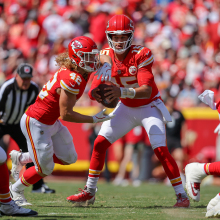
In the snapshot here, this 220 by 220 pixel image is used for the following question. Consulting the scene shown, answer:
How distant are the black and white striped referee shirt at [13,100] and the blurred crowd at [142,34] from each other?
4590 millimetres

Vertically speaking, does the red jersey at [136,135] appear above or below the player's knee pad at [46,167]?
Result: below

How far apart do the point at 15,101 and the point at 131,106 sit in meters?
2.10

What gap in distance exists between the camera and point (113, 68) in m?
4.98

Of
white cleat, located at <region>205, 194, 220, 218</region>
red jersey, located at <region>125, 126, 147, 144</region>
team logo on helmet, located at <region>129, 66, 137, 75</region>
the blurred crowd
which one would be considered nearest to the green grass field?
white cleat, located at <region>205, 194, 220, 218</region>

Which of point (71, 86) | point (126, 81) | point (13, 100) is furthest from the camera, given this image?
point (13, 100)

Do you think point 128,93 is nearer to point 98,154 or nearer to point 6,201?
point 98,154

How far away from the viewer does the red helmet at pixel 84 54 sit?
4355mm

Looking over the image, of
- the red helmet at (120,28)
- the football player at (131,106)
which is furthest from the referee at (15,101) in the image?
the red helmet at (120,28)

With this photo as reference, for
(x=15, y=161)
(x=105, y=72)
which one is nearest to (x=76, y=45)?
(x=105, y=72)

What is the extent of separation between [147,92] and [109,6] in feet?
31.3

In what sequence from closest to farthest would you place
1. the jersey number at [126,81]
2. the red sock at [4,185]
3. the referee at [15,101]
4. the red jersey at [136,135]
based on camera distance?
the red sock at [4,185] < the jersey number at [126,81] < the referee at [15,101] < the red jersey at [136,135]

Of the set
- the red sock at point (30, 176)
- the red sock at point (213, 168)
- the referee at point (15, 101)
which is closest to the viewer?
the red sock at point (213, 168)

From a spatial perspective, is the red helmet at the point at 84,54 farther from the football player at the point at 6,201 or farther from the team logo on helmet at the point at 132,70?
the football player at the point at 6,201

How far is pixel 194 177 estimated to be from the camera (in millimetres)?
4660
